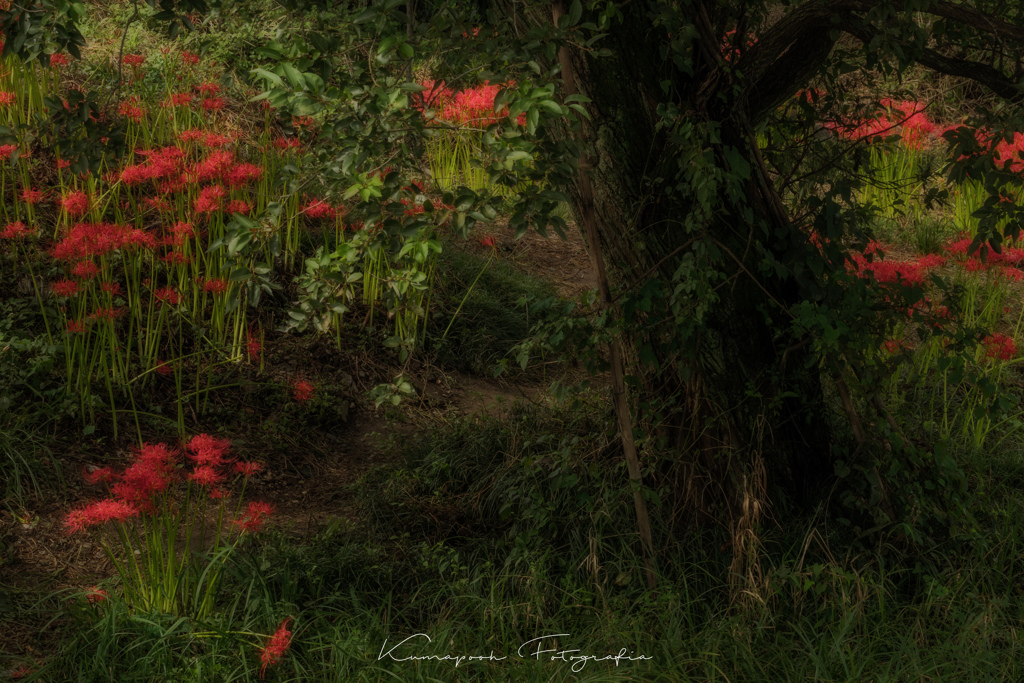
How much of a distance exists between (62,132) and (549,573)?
2158 mm

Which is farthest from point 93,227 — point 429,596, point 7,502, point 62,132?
point 429,596

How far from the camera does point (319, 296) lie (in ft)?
7.72

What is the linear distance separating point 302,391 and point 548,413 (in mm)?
1093

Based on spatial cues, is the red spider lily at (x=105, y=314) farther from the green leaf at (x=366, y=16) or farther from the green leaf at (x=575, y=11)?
the green leaf at (x=575, y=11)

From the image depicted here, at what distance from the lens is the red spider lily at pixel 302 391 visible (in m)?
3.94

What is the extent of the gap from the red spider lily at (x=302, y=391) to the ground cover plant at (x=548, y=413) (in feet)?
0.07

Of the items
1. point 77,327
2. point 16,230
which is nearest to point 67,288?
point 77,327

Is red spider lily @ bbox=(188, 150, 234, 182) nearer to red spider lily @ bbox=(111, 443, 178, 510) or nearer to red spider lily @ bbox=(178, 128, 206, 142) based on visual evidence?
red spider lily @ bbox=(178, 128, 206, 142)

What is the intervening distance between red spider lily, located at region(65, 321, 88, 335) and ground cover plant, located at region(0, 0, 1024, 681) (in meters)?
0.09

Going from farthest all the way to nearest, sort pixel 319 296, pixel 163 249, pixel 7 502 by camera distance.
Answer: pixel 163 249
pixel 7 502
pixel 319 296

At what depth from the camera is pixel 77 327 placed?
3.57m

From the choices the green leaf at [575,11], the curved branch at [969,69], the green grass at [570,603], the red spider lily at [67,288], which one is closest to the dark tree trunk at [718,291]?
the green grass at [570,603]

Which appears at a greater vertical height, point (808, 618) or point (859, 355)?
point (859, 355)

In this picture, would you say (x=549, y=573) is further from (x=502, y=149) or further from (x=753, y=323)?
(x=502, y=149)
